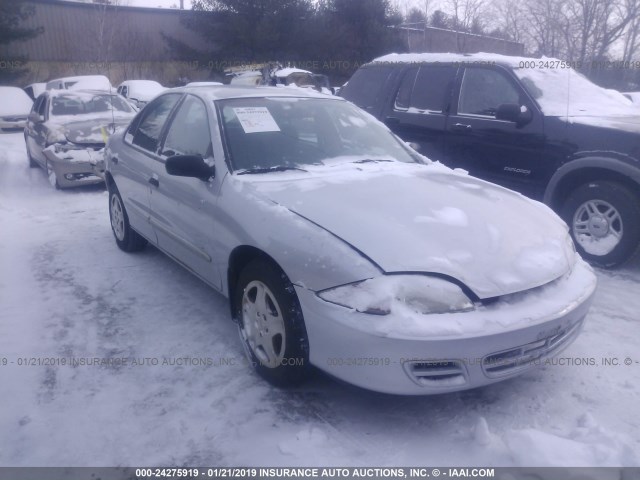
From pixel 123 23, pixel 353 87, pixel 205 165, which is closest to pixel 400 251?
pixel 205 165

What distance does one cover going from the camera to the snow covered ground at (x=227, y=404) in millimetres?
2611

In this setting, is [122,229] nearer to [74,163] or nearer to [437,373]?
[74,163]

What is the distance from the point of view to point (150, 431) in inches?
110

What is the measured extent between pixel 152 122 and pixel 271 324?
2580 millimetres

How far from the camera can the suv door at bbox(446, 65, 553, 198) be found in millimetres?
5320

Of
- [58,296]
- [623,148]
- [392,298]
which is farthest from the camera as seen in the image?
[623,148]

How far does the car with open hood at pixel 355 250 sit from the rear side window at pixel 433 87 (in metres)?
2.13

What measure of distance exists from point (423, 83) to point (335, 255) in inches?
169

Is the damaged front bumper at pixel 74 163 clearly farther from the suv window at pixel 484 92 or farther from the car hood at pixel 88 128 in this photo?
the suv window at pixel 484 92

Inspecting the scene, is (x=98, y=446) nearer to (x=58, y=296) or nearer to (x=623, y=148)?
(x=58, y=296)

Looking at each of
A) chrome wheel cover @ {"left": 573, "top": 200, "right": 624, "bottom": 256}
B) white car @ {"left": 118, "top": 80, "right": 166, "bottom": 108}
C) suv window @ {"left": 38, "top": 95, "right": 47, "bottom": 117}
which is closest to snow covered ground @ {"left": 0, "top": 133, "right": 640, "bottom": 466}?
chrome wheel cover @ {"left": 573, "top": 200, "right": 624, "bottom": 256}

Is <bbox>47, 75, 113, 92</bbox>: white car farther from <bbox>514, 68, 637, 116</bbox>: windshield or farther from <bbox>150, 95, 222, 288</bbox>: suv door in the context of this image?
<bbox>514, 68, 637, 116</bbox>: windshield

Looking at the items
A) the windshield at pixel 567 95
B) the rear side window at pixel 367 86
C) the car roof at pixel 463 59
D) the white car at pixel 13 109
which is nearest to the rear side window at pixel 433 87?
the car roof at pixel 463 59

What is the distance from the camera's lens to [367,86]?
7.04 m
